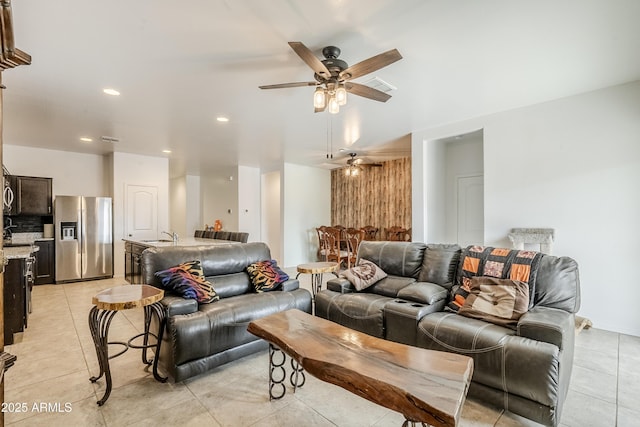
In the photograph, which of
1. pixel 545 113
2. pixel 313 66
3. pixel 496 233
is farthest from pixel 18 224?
pixel 545 113

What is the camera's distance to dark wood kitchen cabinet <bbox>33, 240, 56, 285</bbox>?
5445 mm

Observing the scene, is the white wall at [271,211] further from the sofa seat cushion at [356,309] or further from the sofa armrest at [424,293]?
the sofa armrest at [424,293]

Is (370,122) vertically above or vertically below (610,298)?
above

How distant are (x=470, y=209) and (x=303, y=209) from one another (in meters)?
3.99

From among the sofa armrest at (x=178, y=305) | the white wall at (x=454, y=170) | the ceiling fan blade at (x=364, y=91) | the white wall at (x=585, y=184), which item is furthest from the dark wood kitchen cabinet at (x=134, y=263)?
the white wall at (x=585, y=184)

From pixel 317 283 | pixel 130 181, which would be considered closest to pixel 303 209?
pixel 130 181

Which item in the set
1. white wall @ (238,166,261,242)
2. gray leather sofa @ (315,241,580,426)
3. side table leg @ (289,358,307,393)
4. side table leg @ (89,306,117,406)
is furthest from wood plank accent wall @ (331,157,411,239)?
side table leg @ (89,306,117,406)

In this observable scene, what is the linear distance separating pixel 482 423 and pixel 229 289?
231 cm

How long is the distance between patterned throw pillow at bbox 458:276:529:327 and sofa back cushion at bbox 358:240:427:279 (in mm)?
697

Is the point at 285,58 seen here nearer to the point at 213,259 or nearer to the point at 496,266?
the point at 213,259

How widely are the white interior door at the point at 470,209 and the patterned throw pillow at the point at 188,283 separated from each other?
174 inches

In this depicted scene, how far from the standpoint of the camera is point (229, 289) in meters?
3.03

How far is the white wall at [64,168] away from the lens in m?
5.72

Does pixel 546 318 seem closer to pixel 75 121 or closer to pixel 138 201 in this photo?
pixel 75 121
